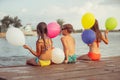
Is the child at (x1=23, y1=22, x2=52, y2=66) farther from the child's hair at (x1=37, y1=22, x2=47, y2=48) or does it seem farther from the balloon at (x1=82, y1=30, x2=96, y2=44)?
the balloon at (x1=82, y1=30, x2=96, y2=44)

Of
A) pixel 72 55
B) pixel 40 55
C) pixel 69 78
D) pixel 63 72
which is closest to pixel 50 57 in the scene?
pixel 40 55

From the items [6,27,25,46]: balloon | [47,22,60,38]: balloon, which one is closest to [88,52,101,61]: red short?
[47,22,60,38]: balloon

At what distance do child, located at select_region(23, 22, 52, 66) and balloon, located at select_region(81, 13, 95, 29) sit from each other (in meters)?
0.99

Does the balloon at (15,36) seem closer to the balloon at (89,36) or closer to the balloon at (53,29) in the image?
the balloon at (53,29)

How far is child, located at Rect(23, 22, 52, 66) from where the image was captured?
19.6ft

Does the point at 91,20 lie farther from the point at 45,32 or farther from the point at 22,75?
the point at 22,75

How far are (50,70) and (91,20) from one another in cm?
181

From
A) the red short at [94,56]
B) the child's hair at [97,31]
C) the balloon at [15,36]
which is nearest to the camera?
the balloon at [15,36]

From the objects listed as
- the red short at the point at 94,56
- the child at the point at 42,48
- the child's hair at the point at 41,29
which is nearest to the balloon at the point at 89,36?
the red short at the point at 94,56

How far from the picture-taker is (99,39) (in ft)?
22.9

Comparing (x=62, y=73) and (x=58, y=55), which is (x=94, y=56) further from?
(x=62, y=73)

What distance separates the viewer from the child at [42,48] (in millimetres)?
5977

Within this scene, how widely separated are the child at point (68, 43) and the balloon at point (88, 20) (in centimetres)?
44

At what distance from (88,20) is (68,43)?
0.65 metres
